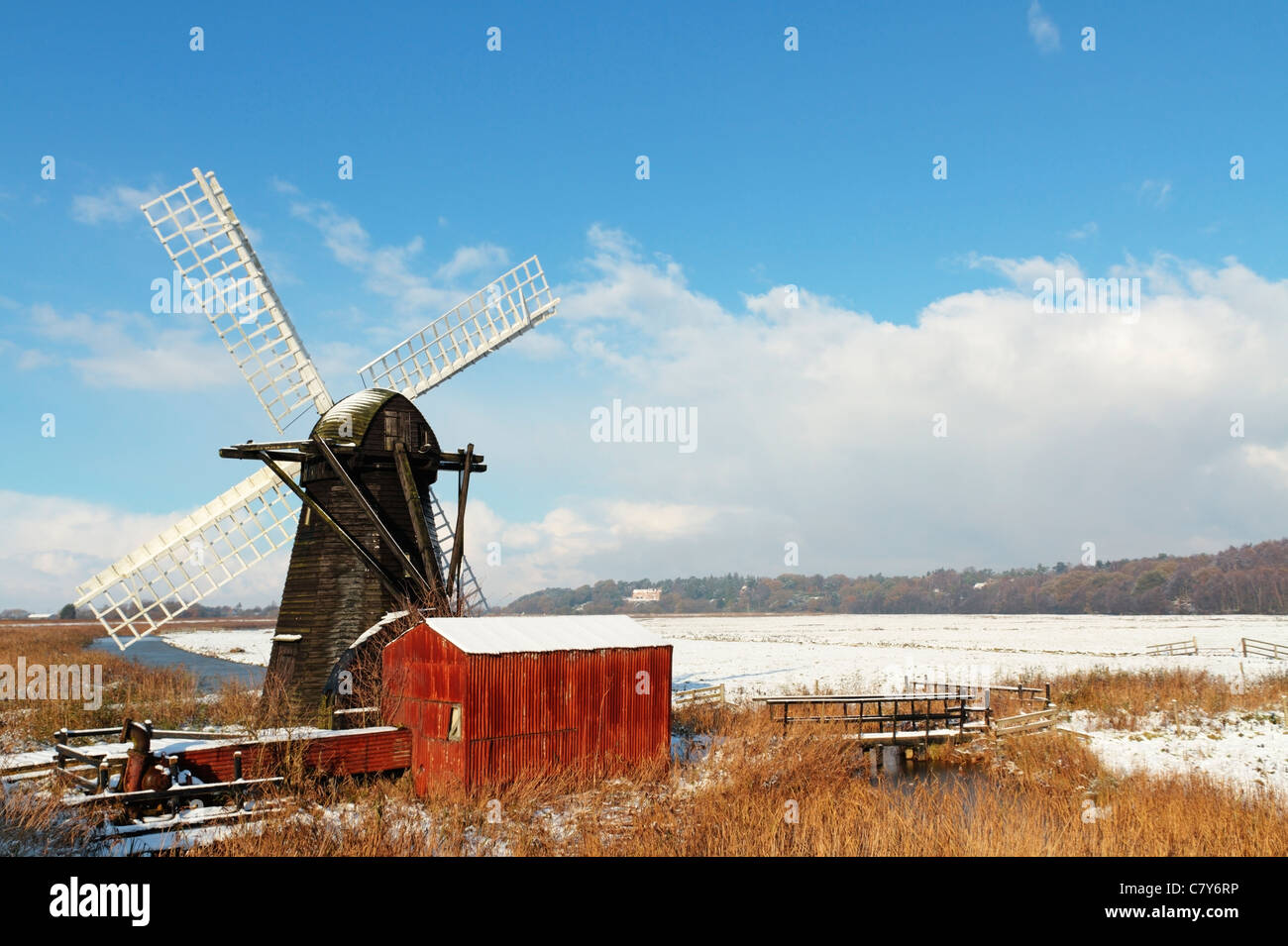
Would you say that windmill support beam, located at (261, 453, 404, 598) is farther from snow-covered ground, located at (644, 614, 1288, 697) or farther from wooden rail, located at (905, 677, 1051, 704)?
wooden rail, located at (905, 677, 1051, 704)

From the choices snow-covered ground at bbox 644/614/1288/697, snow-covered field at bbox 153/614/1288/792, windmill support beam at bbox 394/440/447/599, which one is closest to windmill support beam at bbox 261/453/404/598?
windmill support beam at bbox 394/440/447/599

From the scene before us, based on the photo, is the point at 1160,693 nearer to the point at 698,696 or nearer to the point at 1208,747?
the point at 1208,747

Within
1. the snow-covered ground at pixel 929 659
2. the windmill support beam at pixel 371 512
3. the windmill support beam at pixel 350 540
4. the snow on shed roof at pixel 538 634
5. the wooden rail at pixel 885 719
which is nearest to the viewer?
the snow on shed roof at pixel 538 634

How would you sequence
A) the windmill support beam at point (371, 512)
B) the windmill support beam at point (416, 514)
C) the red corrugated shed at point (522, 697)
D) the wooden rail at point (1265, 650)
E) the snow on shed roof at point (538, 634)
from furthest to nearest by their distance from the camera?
the wooden rail at point (1265, 650) < the windmill support beam at point (416, 514) < the windmill support beam at point (371, 512) < the snow on shed roof at point (538, 634) < the red corrugated shed at point (522, 697)

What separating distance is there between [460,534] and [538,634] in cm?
413

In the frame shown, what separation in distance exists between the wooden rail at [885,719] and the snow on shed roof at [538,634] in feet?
18.5

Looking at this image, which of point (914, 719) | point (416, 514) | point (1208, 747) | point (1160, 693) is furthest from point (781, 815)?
point (1160, 693)

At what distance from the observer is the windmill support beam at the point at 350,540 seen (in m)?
19.1

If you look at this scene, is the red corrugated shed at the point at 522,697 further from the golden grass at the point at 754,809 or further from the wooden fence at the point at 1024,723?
the wooden fence at the point at 1024,723

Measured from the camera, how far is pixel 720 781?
53.8ft

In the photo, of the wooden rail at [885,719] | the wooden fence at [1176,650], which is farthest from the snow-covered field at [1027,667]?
the wooden rail at [885,719]

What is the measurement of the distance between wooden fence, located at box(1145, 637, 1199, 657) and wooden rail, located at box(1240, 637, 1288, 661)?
2.04m

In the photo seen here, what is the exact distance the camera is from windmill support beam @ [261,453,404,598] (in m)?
19.1
